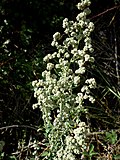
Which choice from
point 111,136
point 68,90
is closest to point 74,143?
point 68,90

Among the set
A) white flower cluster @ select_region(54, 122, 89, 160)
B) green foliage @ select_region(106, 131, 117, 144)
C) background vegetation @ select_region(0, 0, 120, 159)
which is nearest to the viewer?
white flower cluster @ select_region(54, 122, 89, 160)

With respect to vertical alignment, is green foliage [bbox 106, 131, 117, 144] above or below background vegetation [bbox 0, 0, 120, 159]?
below

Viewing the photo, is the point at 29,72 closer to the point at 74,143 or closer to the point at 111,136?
the point at 111,136

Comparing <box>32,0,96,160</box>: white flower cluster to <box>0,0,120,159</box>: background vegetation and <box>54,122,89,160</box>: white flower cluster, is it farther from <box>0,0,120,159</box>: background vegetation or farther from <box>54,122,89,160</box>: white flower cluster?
<box>0,0,120,159</box>: background vegetation

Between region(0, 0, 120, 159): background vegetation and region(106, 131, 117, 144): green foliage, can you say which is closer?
region(106, 131, 117, 144): green foliage

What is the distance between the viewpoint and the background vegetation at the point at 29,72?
116 inches

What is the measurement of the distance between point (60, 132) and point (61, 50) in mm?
418

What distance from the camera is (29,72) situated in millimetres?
3010

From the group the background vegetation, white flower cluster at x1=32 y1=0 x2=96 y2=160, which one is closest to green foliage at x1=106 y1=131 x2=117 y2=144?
the background vegetation

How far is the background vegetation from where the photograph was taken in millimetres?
2953

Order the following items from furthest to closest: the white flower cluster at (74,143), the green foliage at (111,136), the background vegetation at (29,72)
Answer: the background vegetation at (29,72) < the green foliage at (111,136) < the white flower cluster at (74,143)

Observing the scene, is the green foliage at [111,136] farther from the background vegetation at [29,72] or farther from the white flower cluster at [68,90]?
the white flower cluster at [68,90]

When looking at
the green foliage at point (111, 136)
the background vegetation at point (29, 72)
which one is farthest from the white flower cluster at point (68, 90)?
the background vegetation at point (29, 72)

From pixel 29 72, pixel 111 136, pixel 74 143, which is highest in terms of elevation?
pixel 29 72
